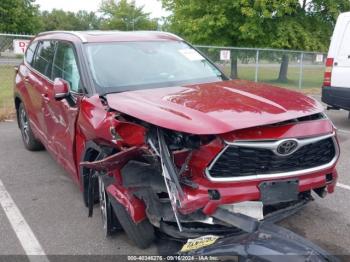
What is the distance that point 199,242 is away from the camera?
298cm

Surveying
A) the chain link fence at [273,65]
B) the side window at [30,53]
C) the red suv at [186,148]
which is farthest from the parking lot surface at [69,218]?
the chain link fence at [273,65]

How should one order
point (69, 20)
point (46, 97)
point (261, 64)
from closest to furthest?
point (46, 97)
point (261, 64)
point (69, 20)

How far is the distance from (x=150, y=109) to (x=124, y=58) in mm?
1521

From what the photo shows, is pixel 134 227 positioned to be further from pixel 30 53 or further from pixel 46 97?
pixel 30 53

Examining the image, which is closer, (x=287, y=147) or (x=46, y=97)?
(x=287, y=147)

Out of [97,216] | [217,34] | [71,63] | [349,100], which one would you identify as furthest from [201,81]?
[217,34]

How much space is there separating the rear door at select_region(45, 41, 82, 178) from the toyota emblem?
1.97 metres

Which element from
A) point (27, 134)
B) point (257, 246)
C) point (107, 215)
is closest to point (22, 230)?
point (107, 215)

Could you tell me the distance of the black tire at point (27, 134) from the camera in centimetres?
Answer: 664

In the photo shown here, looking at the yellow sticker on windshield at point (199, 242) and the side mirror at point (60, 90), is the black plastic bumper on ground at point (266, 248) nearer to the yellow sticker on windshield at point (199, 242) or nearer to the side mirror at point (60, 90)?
the yellow sticker on windshield at point (199, 242)

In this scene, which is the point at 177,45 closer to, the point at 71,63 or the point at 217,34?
the point at 71,63

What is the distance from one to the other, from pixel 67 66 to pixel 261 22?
19.2 metres

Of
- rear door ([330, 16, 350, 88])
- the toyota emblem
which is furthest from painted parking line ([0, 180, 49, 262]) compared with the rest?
rear door ([330, 16, 350, 88])

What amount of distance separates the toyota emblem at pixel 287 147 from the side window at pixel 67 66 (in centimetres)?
209
